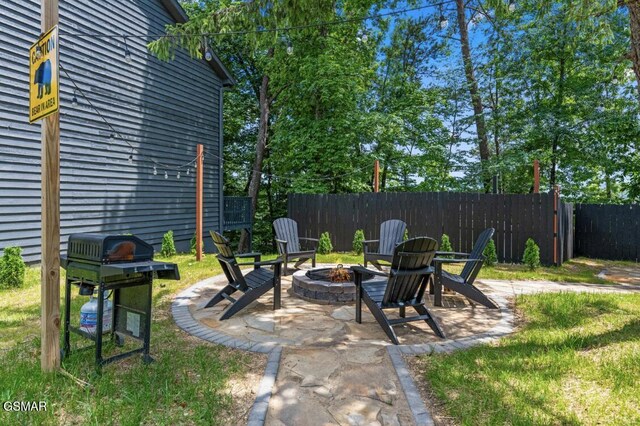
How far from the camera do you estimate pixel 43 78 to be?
2281 mm

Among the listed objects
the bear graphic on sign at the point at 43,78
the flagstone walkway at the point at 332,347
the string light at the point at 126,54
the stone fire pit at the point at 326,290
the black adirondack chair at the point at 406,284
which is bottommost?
the flagstone walkway at the point at 332,347

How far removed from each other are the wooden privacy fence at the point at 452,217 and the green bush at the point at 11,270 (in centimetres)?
619

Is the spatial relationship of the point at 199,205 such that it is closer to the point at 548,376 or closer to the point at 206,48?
the point at 206,48

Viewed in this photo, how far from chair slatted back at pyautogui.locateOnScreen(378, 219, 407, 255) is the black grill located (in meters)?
4.00

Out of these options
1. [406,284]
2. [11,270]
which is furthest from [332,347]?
[11,270]

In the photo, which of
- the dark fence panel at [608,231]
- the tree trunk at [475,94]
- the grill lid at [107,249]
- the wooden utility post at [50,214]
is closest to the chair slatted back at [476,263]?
the grill lid at [107,249]

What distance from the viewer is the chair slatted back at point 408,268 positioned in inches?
126

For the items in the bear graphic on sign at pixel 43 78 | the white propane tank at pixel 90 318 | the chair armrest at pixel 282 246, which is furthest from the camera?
the chair armrest at pixel 282 246

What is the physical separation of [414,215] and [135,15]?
8139 mm

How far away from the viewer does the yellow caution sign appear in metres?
2.22

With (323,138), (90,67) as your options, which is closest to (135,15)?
(90,67)

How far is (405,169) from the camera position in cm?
1406

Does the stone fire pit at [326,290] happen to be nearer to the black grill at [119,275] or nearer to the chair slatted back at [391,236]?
the chair slatted back at [391,236]

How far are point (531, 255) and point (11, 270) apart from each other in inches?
332
